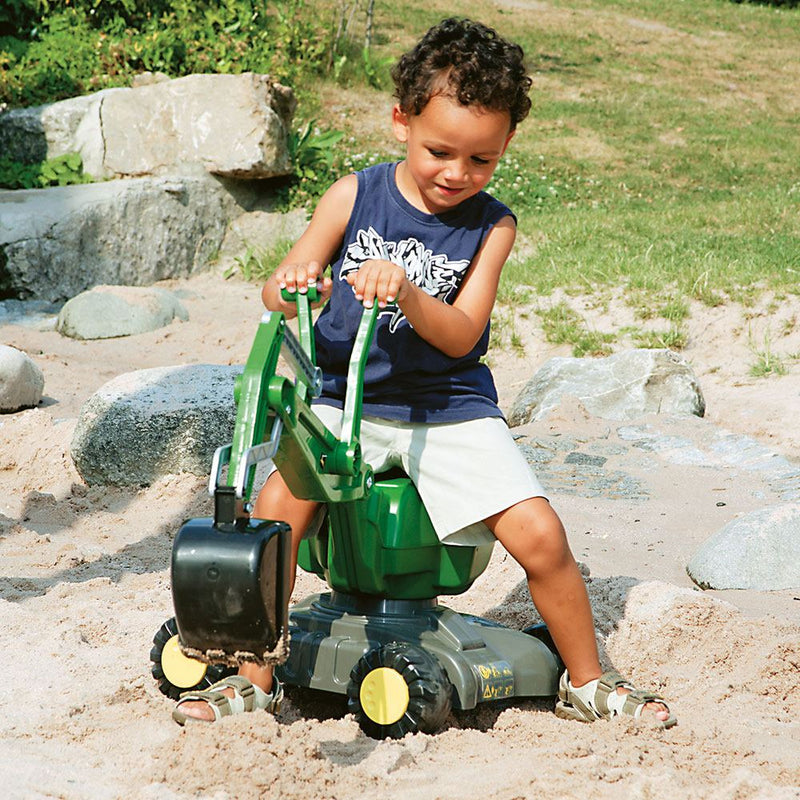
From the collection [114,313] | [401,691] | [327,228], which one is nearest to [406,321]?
[327,228]

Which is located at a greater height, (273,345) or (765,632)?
(273,345)

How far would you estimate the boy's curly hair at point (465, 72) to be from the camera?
2.38m

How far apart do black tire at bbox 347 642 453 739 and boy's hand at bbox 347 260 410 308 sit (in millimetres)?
727

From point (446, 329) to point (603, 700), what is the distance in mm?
876

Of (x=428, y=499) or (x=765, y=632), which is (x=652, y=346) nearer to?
(x=765, y=632)

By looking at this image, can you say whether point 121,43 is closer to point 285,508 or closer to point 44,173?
point 44,173

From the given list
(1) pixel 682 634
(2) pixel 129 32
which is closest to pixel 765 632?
(1) pixel 682 634

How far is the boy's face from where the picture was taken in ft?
7.82

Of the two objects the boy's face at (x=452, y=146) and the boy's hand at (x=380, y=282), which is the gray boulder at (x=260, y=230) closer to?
the boy's face at (x=452, y=146)

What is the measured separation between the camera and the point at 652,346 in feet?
20.4

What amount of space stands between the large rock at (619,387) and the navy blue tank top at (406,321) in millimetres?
2851

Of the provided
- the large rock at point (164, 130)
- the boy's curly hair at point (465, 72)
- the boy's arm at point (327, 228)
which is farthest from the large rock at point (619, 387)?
the large rock at point (164, 130)

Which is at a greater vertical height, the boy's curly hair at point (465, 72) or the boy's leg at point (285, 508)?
the boy's curly hair at point (465, 72)

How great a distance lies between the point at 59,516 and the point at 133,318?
→ 3.10 m
